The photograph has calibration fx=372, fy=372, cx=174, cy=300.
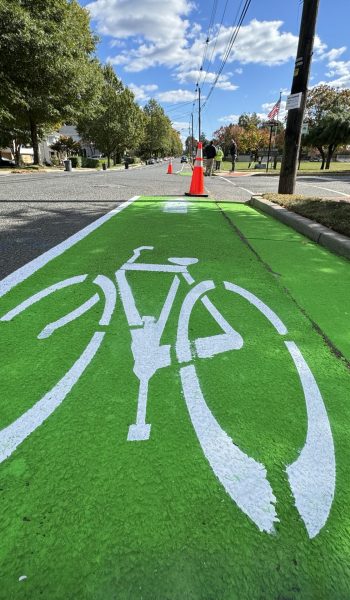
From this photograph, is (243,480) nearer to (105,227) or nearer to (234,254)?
(234,254)

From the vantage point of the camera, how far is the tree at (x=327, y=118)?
3609cm

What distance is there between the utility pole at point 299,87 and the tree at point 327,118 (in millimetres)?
31527

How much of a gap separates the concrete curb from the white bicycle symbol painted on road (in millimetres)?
2267

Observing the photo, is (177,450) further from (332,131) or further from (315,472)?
(332,131)

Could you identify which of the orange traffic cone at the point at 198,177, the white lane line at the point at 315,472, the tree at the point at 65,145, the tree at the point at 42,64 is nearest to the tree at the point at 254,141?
the tree at the point at 65,145

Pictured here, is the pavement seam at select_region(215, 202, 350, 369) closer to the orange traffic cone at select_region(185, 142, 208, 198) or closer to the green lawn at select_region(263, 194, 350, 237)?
the green lawn at select_region(263, 194, 350, 237)

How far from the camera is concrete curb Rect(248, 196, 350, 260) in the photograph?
16.2 ft

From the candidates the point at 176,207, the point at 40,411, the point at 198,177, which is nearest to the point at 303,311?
the point at 40,411

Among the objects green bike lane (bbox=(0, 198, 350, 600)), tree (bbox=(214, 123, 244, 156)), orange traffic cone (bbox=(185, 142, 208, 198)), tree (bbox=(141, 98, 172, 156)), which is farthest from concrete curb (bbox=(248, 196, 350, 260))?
tree (bbox=(141, 98, 172, 156))

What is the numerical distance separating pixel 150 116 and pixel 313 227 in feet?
378

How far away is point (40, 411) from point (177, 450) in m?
0.73

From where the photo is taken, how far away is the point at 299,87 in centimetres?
878

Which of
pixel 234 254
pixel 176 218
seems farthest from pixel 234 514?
pixel 176 218

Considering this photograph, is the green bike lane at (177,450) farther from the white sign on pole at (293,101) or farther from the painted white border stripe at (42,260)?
the white sign on pole at (293,101)
